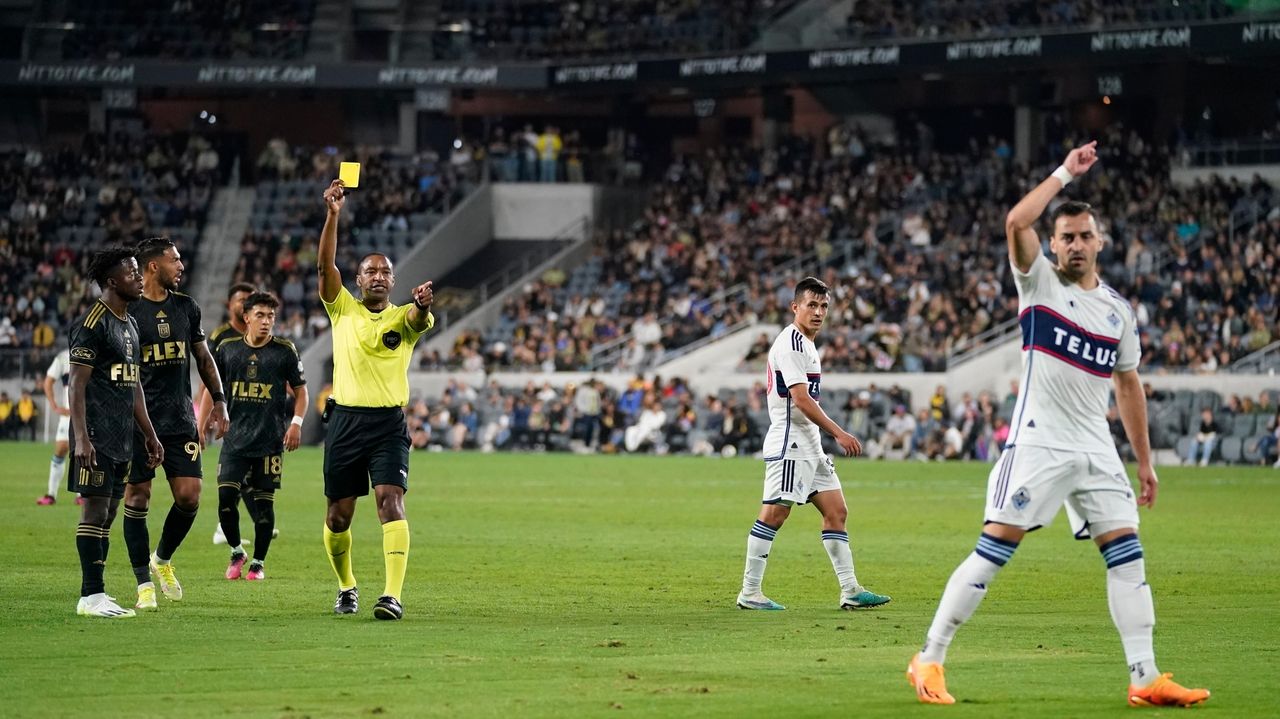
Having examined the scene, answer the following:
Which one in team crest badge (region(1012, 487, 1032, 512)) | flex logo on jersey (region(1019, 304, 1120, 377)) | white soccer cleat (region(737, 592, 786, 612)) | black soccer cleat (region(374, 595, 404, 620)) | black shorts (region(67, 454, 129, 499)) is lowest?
white soccer cleat (region(737, 592, 786, 612))

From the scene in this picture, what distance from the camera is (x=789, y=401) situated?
1374 cm

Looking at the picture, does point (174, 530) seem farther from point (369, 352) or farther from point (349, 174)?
point (349, 174)

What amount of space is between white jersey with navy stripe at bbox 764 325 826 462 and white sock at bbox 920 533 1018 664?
15.2 feet

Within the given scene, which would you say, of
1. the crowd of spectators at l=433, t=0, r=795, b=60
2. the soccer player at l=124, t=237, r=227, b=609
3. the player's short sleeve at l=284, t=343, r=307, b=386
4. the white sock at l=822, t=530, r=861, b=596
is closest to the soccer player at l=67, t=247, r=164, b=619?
the soccer player at l=124, t=237, r=227, b=609

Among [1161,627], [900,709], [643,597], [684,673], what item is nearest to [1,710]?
[684,673]

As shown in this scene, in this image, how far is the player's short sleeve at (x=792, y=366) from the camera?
13516 mm

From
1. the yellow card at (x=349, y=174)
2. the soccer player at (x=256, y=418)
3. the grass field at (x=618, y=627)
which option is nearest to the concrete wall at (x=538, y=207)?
the grass field at (x=618, y=627)

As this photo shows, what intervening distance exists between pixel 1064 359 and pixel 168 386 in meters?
7.11

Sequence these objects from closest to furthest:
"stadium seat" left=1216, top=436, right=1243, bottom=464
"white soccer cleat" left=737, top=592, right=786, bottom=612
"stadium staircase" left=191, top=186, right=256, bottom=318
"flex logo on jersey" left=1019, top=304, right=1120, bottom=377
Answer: "flex logo on jersey" left=1019, top=304, right=1120, bottom=377 → "white soccer cleat" left=737, top=592, right=786, bottom=612 → "stadium seat" left=1216, top=436, right=1243, bottom=464 → "stadium staircase" left=191, top=186, right=256, bottom=318

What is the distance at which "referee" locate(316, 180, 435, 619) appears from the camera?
40.6 feet

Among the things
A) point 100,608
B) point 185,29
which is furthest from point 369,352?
point 185,29

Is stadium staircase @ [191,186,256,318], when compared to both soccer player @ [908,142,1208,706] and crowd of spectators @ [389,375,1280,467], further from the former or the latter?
soccer player @ [908,142,1208,706]

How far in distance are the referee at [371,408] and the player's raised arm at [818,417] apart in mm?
2781

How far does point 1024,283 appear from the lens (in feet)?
29.8
